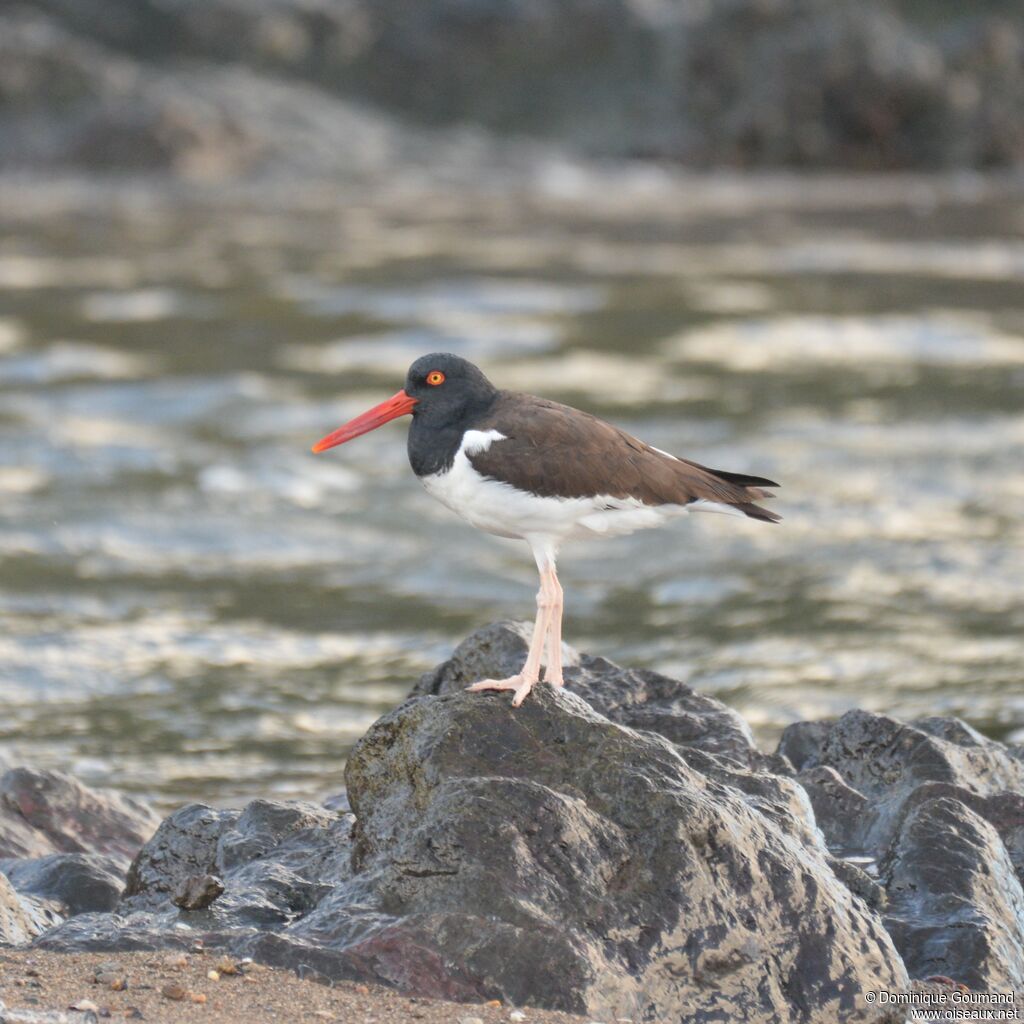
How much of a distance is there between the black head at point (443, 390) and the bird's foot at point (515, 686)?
74cm

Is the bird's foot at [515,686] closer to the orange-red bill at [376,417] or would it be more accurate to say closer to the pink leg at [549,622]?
the pink leg at [549,622]

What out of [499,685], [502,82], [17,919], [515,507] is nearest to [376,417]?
[515,507]

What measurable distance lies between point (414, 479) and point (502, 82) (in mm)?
22072

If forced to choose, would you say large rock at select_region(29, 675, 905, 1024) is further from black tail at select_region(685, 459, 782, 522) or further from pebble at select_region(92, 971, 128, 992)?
black tail at select_region(685, 459, 782, 522)

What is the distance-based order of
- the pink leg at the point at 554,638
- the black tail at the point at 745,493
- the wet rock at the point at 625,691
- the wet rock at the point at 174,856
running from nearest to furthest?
the pink leg at the point at 554,638 < the wet rock at the point at 174,856 < the black tail at the point at 745,493 < the wet rock at the point at 625,691

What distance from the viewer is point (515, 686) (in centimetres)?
440

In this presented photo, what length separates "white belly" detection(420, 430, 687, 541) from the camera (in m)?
4.51

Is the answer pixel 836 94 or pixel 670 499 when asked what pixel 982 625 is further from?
pixel 836 94

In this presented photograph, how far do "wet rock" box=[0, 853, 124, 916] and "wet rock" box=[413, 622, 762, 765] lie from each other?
1.11 m

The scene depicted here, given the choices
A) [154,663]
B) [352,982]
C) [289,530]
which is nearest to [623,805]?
[352,982]

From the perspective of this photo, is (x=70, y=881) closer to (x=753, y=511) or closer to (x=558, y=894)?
(x=558, y=894)

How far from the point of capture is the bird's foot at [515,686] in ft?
14.2

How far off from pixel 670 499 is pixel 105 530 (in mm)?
6296

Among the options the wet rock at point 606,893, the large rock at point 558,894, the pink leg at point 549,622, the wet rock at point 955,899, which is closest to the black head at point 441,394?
the pink leg at point 549,622
